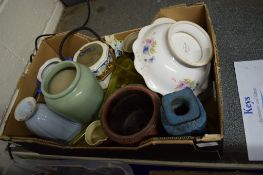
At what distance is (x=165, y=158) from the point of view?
0.69 metres

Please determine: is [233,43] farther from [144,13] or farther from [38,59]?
[38,59]

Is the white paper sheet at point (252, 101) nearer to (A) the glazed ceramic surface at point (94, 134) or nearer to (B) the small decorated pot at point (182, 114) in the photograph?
(B) the small decorated pot at point (182, 114)

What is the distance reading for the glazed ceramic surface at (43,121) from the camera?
0.67 m

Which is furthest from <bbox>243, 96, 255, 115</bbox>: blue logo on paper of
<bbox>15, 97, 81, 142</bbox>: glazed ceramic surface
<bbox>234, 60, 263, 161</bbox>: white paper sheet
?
<bbox>15, 97, 81, 142</bbox>: glazed ceramic surface

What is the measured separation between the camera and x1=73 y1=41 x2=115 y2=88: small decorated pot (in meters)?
0.73

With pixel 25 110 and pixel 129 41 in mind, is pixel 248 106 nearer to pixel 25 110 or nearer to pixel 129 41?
pixel 129 41

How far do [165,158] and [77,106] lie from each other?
0.23m

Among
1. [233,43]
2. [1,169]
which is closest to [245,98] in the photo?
[233,43]

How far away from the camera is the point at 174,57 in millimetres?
621

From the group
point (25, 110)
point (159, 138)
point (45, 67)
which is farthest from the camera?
point (45, 67)

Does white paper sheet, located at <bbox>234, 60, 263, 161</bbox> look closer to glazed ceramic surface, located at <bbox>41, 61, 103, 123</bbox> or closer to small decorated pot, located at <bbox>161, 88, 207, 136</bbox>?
small decorated pot, located at <bbox>161, 88, 207, 136</bbox>

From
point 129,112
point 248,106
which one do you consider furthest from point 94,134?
point 248,106

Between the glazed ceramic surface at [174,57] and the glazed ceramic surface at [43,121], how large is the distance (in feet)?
0.72

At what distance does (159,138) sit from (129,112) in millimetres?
114
